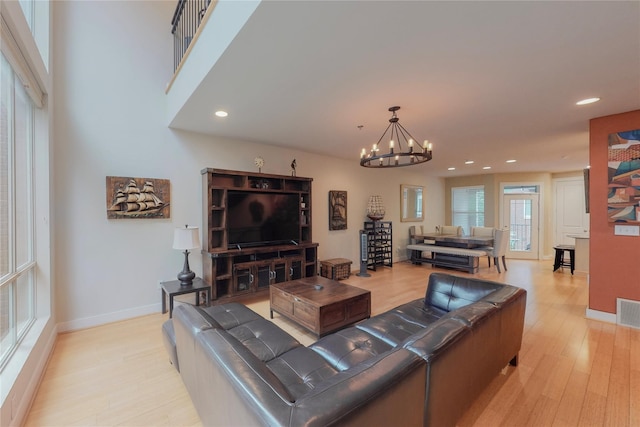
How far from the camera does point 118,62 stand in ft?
10.8

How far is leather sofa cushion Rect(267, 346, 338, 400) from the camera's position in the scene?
150cm

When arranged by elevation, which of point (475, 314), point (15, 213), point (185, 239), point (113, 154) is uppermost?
point (113, 154)

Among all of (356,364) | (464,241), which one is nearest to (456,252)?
(464,241)

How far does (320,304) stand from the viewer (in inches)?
105

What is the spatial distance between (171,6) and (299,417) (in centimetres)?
493

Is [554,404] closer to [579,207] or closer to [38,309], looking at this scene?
[38,309]

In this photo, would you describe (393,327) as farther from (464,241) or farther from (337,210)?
(464,241)

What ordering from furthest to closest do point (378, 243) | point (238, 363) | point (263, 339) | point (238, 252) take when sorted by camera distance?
point (378, 243), point (238, 252), point (263, 339), point (238, 363)

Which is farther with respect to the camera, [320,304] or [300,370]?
[320,304]

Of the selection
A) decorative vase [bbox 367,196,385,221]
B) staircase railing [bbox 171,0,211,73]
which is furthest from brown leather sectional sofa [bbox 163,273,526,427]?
decorative vase [bbox 367,196,385,221]

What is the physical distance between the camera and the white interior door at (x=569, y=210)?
23.4 feet

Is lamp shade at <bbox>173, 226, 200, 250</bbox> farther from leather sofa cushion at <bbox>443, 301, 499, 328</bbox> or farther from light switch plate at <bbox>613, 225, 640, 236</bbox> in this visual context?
light switch plate at <bbox>613, 225, 640, 236</bbox>

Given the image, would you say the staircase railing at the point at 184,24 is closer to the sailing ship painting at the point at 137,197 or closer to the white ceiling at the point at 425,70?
the white ceiling at the point at 425,70

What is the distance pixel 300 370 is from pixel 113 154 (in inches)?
132
